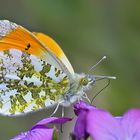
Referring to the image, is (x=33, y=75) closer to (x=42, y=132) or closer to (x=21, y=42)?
(x=21, y=42)

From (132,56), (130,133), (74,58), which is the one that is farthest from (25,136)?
(74,58)

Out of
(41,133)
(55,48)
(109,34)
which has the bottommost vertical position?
(41,133)

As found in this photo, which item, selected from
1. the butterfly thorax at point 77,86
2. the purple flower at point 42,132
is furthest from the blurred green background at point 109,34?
the purple flower at point 42,132

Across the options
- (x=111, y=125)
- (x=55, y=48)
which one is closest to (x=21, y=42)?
(x=55, y=48)

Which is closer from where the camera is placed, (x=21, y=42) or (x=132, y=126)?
(x=132, y=126)

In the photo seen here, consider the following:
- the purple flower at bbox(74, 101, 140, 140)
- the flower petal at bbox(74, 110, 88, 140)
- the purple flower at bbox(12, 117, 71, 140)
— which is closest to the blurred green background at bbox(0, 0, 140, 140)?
the purple flower at bbox(12, 117, 71, 140)

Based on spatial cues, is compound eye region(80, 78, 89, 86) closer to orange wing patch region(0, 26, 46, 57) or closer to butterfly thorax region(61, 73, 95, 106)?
butterfly thorax region(61, 73, 95, 106)
